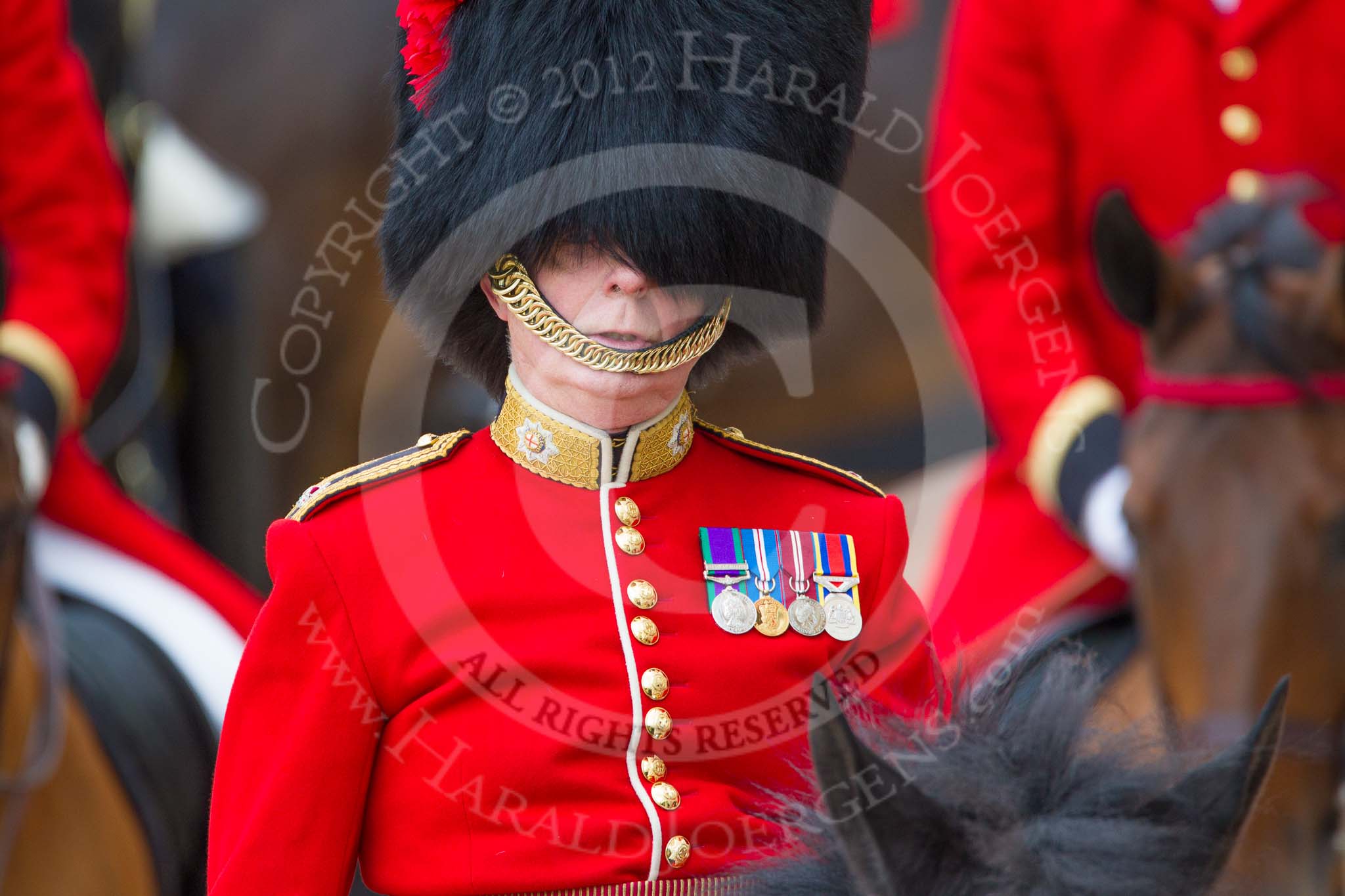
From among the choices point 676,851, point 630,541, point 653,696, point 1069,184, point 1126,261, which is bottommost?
point 676,851

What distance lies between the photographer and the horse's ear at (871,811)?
0.90 meters

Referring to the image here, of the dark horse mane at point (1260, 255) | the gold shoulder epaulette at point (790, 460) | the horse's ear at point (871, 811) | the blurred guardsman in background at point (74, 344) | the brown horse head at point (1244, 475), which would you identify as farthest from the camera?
the blurred guardsman in background at point (74, 344)

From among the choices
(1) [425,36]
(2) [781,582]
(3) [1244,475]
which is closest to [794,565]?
(2) [781,582]

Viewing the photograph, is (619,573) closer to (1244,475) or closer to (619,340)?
(619,340)

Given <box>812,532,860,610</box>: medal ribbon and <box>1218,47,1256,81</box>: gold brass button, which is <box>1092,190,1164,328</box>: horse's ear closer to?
<box>1218,47,1256,81</box>: gold brass button

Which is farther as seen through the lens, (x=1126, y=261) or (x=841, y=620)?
(x=1126, y=261)

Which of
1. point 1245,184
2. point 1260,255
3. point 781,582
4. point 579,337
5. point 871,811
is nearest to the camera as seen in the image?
point 871,811

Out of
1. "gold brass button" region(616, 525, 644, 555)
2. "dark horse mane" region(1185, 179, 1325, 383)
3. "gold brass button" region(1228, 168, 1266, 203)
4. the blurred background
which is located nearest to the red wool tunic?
"gold brass button" region(616, 525, 644, 555)

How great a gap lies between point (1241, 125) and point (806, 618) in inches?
44.6

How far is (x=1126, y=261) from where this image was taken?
1.78 meters

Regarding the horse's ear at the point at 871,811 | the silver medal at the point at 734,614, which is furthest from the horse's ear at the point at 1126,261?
the horse's ear at the point at 871,811

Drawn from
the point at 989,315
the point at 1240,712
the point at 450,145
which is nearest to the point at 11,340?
the point at 450,145

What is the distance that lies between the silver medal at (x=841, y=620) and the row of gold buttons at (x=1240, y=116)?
3.38ft

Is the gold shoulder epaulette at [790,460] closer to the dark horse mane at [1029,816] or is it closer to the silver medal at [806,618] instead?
the silver medal at [806,618]
